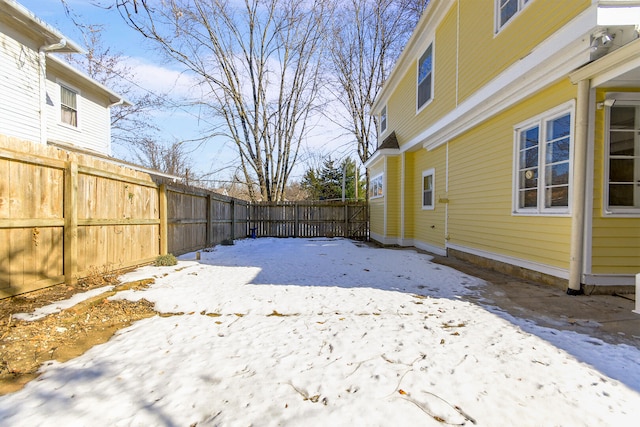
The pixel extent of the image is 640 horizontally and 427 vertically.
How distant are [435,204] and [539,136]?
3.85 metres

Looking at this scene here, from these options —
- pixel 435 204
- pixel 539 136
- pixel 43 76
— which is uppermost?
pixel 43 76

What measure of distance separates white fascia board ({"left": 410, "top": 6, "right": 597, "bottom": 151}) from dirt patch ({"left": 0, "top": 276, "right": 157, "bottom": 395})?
6095 millimetres

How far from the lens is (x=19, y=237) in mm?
3402

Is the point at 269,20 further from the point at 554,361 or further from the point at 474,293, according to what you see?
the point at 554,361

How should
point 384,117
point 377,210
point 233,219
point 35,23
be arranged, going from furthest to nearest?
1. point 384,117
2. point 377,210
3. point 233,219
4. point 35,23

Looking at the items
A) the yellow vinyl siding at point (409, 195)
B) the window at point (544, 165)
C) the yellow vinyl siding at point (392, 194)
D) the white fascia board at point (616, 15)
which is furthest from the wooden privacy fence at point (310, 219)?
the white fascia board at point (616, 15)

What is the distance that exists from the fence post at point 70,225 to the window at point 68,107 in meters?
8.29

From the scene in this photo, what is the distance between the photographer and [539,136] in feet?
15.5

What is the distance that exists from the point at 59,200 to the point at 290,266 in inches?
153

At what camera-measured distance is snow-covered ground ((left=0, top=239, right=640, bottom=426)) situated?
170cm

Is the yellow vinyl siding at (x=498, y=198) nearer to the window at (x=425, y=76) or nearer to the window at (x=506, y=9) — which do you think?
the window at (x=506, y=9)

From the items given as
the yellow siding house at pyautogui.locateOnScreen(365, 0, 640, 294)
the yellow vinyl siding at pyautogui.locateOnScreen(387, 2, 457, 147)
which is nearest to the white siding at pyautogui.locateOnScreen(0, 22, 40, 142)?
the yellow siding house at pyautogui.locateOnScreen(365, 0, 640, 294)

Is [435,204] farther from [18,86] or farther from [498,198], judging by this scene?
[18,86]

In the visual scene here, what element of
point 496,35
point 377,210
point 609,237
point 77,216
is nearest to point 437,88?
point 496,35
